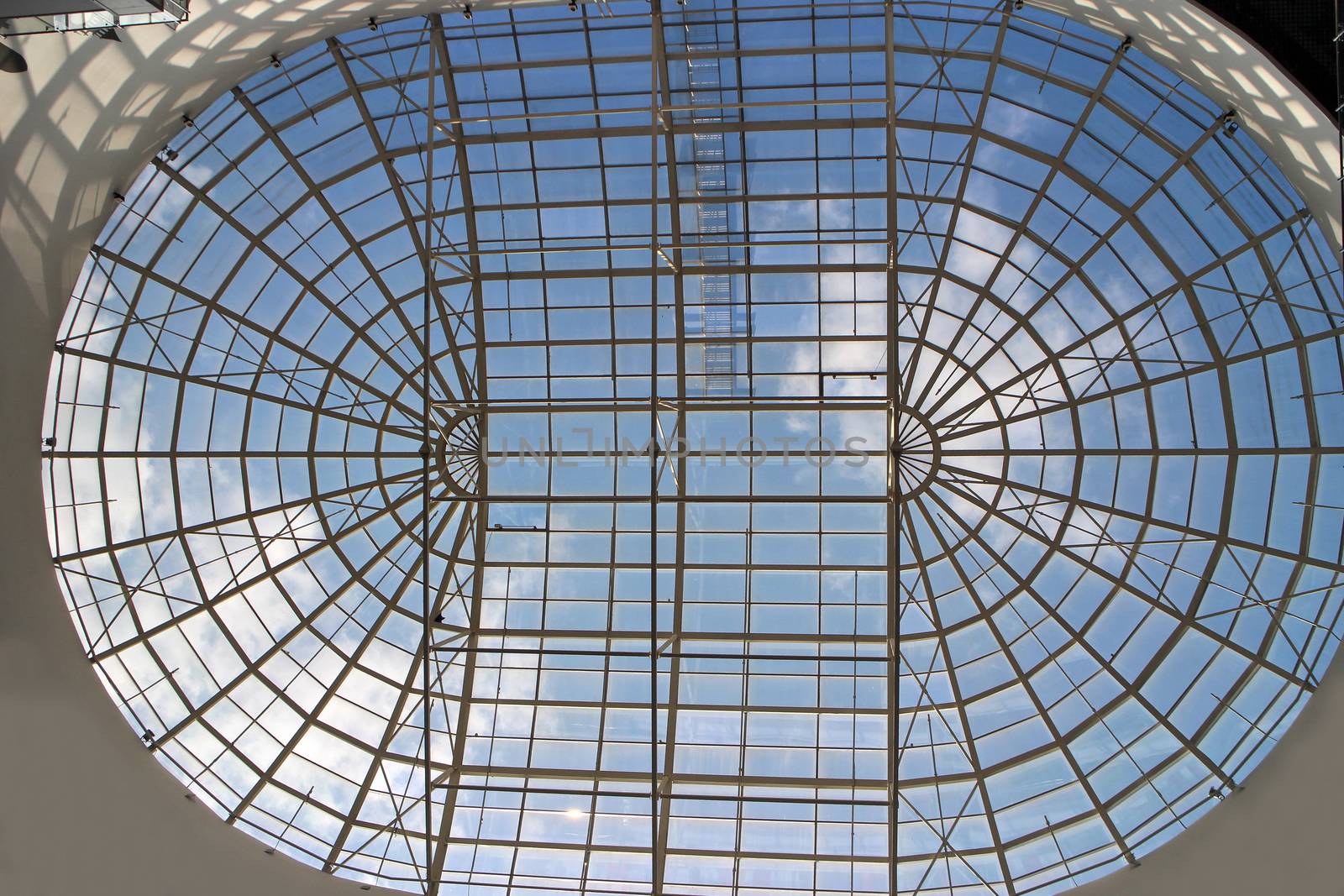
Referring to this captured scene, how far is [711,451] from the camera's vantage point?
28531 mm

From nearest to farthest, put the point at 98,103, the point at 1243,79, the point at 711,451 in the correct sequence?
the point at 1243,79, the point at 98,103, the point at 711,451

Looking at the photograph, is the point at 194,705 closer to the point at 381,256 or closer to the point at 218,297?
the point at 218,297

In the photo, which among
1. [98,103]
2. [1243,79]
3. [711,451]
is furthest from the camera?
[711,451]

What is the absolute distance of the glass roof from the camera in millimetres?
23281

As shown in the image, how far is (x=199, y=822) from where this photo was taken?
25688 mm

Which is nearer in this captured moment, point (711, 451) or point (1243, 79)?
point (1243, 79)

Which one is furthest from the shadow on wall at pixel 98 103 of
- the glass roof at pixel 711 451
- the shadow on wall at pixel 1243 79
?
the shadow on wall at pixel 1243 79

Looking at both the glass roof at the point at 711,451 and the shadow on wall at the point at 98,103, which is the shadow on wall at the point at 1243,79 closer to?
the glass roof at the point at 711,451

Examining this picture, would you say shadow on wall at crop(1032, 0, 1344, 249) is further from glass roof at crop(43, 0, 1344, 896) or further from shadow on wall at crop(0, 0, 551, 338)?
shadow on wall at crop(0, 0, 551, 338)

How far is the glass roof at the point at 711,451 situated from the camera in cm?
2328

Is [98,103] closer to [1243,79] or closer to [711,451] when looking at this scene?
[711,451]

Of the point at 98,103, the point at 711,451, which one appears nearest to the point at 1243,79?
the point at 711,451

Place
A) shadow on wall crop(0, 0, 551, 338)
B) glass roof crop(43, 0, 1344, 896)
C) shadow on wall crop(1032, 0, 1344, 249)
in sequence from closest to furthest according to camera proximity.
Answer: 1. shadow on wall crop(1032, 0, 1344, 249)
2. shadow on wall crop(0, 0, 551, 338)
3. glass roof crop(43, 0, 1344, 896)

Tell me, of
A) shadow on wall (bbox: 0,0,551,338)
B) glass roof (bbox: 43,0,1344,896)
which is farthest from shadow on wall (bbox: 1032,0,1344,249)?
shadow on wall (bbox: 0,0,551,338)
